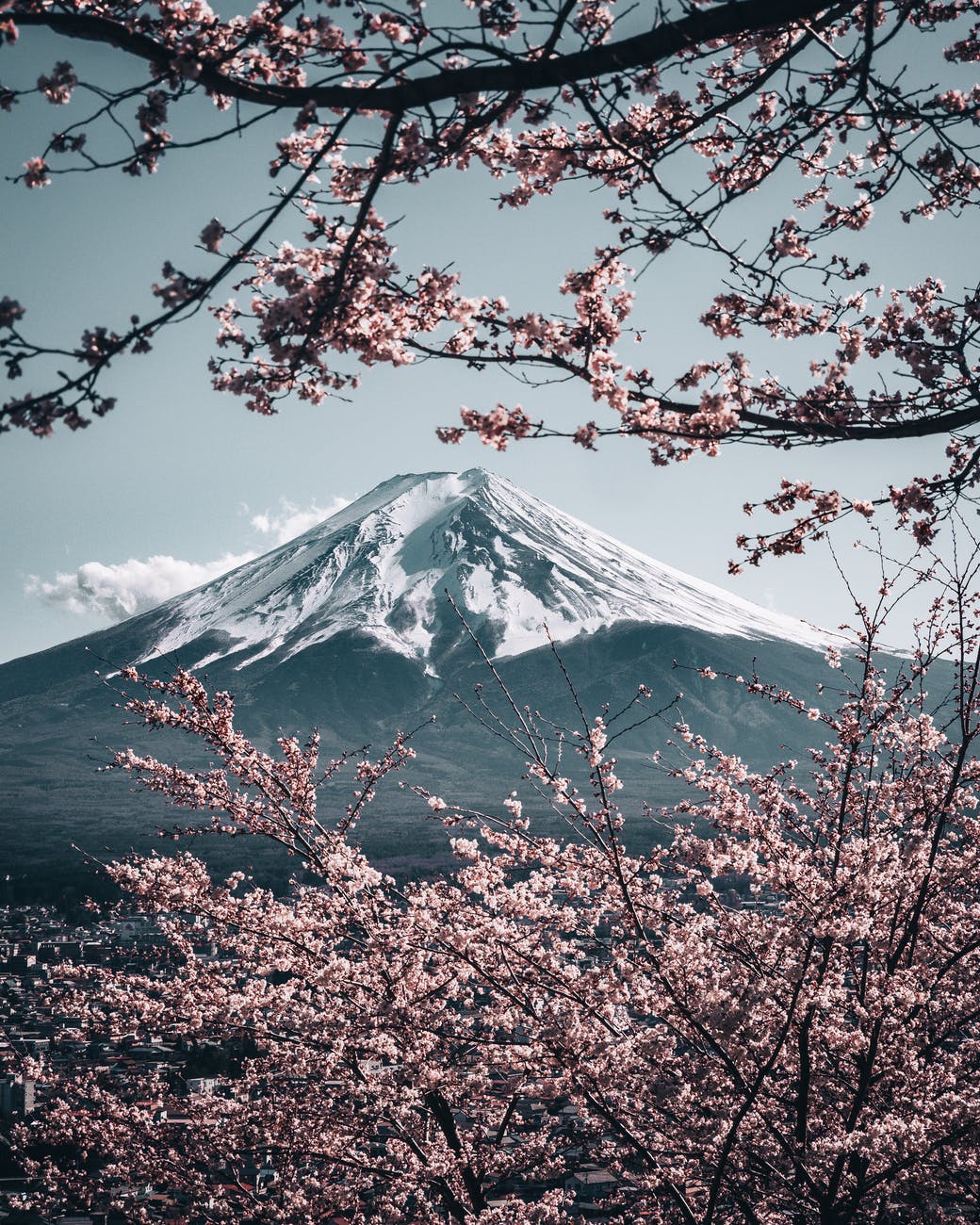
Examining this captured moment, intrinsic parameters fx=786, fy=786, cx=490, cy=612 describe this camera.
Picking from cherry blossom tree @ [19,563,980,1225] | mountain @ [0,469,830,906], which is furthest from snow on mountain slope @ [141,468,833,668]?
cherry blossom tree @ [19,563,980,1225]

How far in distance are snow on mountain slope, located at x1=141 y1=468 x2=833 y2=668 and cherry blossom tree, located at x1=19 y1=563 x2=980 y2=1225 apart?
125107 millimetres

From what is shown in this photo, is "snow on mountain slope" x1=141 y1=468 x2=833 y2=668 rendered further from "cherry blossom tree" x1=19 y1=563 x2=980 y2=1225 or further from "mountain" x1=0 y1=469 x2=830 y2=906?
"cherry blossom tree" x1=19 y1=563 x2=980 y2=1225

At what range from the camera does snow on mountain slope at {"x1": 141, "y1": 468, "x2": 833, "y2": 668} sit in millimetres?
137750

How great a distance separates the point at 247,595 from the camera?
152 meters

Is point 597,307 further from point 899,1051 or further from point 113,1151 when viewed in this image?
point 113,1151

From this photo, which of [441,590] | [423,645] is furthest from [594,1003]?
[441,590]

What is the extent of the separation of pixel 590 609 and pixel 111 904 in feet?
441

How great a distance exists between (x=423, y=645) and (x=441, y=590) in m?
11.4

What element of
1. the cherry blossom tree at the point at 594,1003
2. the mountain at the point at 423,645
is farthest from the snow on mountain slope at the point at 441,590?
the cherry blossom tree at the point at 594,1003

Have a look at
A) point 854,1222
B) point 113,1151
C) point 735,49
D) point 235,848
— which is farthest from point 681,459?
point 235,848

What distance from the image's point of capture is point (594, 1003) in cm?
408

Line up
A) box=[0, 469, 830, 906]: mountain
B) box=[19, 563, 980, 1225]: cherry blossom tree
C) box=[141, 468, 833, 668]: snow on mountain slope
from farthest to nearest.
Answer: box=[141, 468, 833, 668]: snow on mountain slope → box=[0, 469, 830, 906]: mountain → box=[19, 563, 980, 1225]: cherry blossom tree

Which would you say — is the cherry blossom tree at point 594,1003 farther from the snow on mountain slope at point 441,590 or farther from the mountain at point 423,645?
the snow on mountain slope at point 441,590

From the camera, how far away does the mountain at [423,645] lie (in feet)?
356
